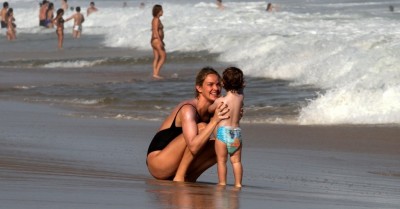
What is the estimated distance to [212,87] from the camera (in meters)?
6.59

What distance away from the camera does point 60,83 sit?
17.5m

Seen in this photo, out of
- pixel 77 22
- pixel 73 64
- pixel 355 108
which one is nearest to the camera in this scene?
pixel 355 108

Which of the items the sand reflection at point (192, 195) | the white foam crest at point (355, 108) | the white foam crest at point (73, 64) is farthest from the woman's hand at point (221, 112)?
the white foam crest at point (73, 64)

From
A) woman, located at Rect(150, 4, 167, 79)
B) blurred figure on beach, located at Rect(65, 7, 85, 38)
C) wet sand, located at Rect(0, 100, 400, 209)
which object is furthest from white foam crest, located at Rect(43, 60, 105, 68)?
wet sand, located at Rect(0, 100, 400, 209)

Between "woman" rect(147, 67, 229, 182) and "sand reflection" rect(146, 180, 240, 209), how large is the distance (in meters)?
0.17

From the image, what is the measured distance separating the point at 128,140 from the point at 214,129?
3144mm

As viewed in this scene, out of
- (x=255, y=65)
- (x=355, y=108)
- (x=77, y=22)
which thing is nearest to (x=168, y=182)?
(x=355, y=108)

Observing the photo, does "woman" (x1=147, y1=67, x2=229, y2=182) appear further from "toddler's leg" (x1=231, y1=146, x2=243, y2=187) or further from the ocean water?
the ocean water

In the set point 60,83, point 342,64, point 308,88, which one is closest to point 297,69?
point 342,64

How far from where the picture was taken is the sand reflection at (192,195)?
17.2 feet

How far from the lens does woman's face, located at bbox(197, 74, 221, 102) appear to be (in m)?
6.59

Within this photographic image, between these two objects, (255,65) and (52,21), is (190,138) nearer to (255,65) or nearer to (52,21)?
(255,65)

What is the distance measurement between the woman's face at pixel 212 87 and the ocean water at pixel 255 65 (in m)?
4.91

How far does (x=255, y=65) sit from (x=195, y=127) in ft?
42.1
